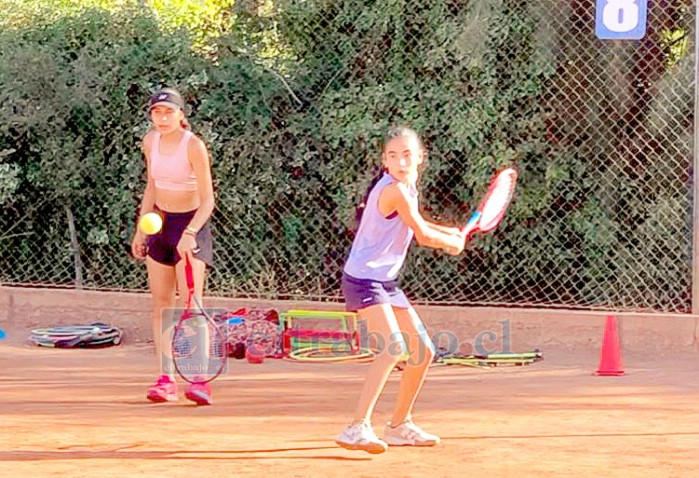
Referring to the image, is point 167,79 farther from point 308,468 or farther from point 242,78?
point 308,468

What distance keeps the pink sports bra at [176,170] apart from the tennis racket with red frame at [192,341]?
17.4 inches

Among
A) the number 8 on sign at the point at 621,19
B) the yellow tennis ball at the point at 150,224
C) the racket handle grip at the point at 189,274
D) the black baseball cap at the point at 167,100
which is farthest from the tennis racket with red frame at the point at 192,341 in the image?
the number 8 on sign at the point at 621,19

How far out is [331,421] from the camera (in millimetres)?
7164

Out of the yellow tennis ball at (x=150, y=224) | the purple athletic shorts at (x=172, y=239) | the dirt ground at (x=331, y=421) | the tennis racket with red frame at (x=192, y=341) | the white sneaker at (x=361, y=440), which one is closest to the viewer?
the dirt ground at (x=331, y=421)

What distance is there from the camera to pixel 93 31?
11.6 metres

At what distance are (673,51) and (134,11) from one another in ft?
14.4

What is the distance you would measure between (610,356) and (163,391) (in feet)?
9.67

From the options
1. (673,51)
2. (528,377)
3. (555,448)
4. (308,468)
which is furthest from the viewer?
(673,51)

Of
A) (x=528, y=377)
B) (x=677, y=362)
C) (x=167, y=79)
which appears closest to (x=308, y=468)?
(x=528, y=377)

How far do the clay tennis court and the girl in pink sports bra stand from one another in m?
0.25

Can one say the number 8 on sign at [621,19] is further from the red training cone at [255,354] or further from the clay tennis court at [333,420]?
the red training cone at [255,354]

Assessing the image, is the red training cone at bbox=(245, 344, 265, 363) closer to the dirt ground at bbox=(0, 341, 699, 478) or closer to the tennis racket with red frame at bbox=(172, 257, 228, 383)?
the dirt ground at bbox=(0, 341, 699, 478)

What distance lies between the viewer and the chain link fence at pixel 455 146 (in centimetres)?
999

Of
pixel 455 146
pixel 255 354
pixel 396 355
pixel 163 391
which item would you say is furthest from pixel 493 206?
pixel 455 146
